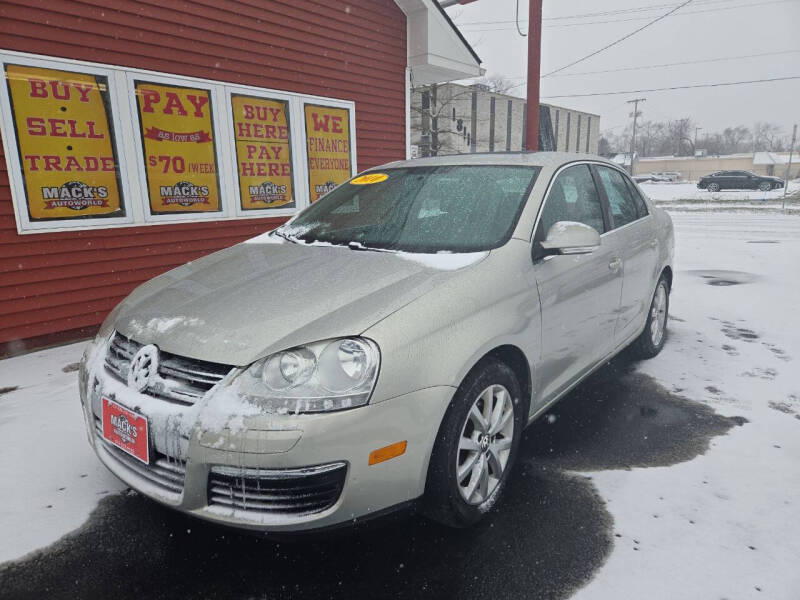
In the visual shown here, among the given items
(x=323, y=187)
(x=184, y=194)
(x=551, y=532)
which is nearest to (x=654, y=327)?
(x=551, y=532)

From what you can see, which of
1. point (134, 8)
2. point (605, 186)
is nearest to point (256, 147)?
point (134, 8)

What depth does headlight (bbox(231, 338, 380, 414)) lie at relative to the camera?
1.75 m

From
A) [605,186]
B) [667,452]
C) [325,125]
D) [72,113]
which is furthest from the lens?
[325,125]

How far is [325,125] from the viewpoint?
23.6 feet

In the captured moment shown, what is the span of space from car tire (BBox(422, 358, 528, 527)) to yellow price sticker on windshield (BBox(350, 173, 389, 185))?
163cm

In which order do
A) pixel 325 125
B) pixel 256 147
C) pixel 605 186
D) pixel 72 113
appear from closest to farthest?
pixel 605 186, pixel 72 113, pixel 256 147, pixel 325 125

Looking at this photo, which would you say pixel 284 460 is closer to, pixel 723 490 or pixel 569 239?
pixel 569 239

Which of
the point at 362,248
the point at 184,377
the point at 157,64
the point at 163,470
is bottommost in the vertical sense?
the point at 163,470

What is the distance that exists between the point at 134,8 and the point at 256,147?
1.81 m

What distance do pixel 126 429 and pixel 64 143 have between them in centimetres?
401

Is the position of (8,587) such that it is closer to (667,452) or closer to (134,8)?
(667,452)

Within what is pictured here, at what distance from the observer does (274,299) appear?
215cm

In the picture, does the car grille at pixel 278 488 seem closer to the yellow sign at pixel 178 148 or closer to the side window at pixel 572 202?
the side window at pixel 572 202

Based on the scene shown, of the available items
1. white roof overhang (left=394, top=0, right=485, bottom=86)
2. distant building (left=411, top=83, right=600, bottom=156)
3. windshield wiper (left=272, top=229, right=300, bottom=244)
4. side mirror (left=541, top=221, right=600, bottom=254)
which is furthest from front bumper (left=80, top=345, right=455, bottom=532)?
distant building (left=411, top=83, right=600, bottom=156)
